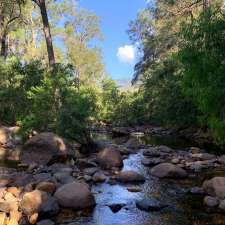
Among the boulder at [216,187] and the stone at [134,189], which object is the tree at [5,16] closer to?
the stone at [134,189]

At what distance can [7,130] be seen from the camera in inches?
975

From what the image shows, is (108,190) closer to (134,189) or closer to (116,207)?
(134,189)

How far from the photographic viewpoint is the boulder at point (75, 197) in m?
12.3

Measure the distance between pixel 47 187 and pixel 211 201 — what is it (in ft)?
17.5

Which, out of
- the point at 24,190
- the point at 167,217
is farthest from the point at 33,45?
the point at 167,217

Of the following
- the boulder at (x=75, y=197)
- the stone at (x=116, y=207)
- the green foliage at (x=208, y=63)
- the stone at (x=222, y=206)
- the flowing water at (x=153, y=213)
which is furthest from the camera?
the green foliage at (x=208, y=63)

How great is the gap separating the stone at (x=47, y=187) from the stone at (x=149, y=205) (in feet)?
9.55

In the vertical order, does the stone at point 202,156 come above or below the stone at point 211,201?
above

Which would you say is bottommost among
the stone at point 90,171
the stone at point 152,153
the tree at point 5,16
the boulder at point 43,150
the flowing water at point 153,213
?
the flowing water at point 153,213

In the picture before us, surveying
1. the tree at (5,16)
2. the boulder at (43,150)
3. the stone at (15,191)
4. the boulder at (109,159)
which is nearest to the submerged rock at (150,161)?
the boulder at (109,159)

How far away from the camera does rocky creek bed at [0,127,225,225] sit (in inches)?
451

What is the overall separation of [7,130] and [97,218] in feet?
48.3

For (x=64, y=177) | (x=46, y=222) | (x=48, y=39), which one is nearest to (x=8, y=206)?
(x=46, y=222)

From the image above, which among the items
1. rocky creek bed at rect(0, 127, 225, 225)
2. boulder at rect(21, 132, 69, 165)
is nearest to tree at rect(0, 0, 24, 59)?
boulder at rect(21, 132, 69, 165)
